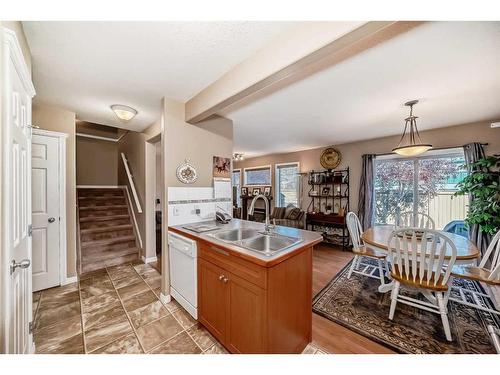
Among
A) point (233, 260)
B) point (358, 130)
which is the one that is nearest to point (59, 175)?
point (233, 260)

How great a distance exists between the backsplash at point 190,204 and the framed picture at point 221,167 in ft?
0.85

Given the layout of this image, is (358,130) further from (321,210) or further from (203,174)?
(203,174)

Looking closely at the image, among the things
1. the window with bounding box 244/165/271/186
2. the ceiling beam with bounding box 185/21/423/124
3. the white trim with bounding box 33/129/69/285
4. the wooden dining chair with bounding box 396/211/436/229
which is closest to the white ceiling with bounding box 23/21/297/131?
the ceiling beam with bounding box 185/21/423/124

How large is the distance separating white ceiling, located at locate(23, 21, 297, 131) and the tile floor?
2.39 metres

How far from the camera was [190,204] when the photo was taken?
2406 millimetres

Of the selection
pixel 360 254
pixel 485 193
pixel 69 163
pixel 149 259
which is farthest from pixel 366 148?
pixel 69 163

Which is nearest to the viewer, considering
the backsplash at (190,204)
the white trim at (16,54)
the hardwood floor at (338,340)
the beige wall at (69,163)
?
the white trim at (16,54)

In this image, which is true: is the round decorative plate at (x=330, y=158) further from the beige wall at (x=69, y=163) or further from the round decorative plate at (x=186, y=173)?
the beige wall at (x=69, y=163)

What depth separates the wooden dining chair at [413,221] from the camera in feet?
9.42

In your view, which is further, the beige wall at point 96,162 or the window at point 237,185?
the window at point 237,185

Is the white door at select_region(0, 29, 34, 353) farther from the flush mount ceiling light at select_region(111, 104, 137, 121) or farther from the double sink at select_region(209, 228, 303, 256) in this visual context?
the double sink at select_region(209, 228, 303, 256)

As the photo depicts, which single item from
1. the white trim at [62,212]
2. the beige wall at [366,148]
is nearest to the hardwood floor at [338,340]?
the beige wall at [366,148]

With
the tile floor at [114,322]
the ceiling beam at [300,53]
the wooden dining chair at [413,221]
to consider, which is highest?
the ceiling beam at [300,53]
